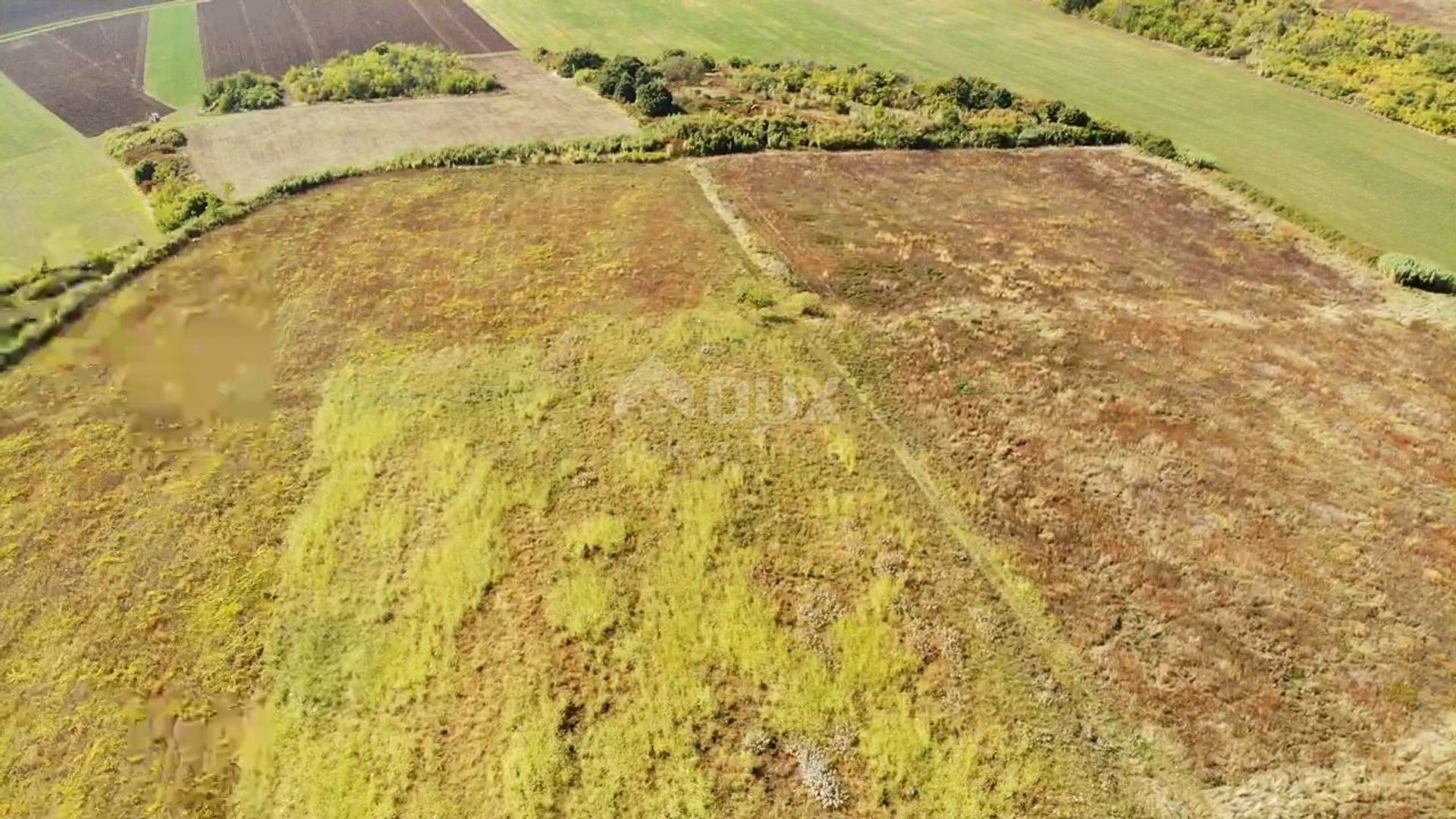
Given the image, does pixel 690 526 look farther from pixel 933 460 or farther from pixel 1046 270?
pixel 1046 270

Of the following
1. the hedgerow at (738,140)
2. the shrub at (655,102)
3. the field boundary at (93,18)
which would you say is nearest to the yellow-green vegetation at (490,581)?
the hedgerow at (738,140)

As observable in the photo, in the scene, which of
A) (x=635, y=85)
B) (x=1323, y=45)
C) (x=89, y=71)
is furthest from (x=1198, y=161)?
(x=89, y=71)

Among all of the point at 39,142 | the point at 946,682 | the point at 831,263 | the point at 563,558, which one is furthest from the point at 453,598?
the point at 39,142

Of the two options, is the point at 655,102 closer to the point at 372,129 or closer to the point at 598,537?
the point at 372,129

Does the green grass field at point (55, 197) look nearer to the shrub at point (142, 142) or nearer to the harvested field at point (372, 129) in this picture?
the shrub at point (142, 142)

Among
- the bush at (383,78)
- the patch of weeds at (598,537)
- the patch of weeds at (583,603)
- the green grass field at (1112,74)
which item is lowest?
the patch of weeds at (583,603)

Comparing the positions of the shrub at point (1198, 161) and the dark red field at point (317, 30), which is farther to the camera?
the dark red field at point (317, 30)
